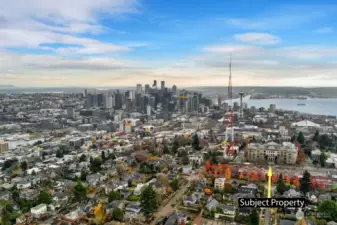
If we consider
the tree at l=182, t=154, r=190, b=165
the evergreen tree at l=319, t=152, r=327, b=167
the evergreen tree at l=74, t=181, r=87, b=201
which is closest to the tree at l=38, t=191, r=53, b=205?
the evergreen tree at l=74, t=181, r=87, b=201

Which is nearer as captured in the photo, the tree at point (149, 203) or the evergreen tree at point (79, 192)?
the tree at point (149, 203)

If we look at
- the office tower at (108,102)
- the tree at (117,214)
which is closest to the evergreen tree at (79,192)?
the tree at (117,214)

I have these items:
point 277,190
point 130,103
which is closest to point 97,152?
point 277,190

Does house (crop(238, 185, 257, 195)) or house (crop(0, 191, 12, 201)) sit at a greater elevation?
house (crop(238, 185, 257, 195))

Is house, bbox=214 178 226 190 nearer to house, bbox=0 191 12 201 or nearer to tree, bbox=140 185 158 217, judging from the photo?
tree, bbox=140 185 158 217

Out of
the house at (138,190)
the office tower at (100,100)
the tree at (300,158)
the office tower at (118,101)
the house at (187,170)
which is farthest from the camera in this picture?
the office tower at (100,100)

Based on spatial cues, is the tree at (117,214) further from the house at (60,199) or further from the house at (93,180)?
the house at (93,180)

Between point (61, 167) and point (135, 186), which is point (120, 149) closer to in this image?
point (61, 167)
